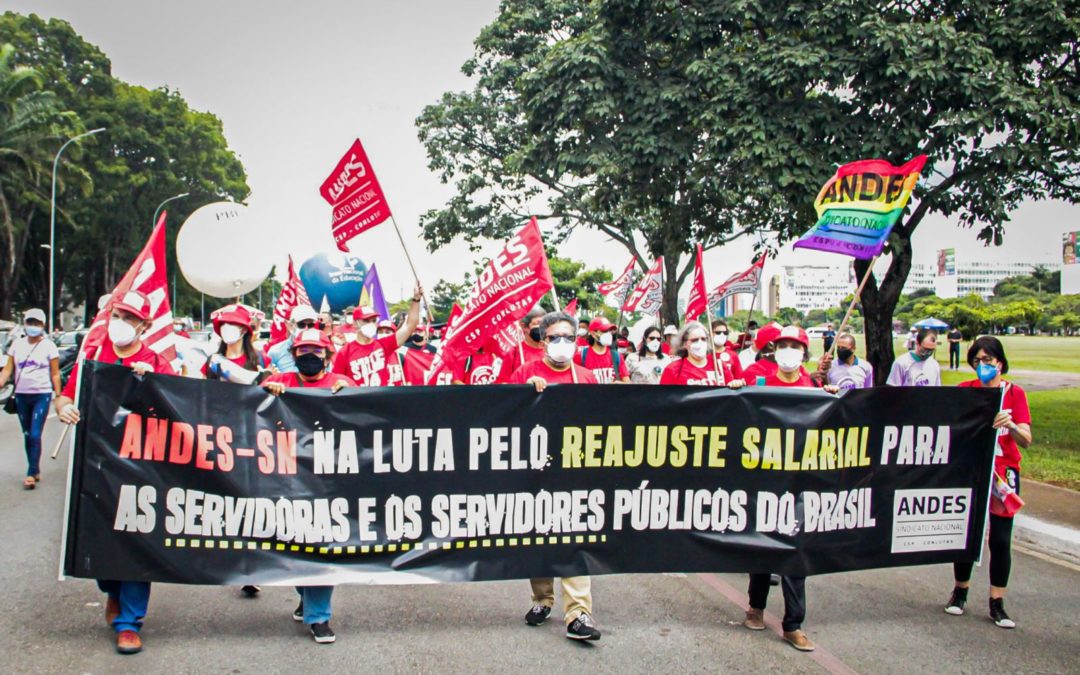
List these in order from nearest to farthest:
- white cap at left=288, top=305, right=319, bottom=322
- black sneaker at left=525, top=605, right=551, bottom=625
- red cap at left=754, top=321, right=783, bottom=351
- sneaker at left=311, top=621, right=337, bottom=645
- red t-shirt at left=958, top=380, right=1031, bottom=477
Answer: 1. sneaker at left=311, top=621, right=337, bottom=645
2. black sneaker at left=525, top=605, right=551, bottom=625
3. red t-shirt at left=958, top=380, right=1031, bottom=477
4. red cap at left=754, top=321, right=783, bottom=351
5. white cap at left=288, top=305, right=319, bottom=322

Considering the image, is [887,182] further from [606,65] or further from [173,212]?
[173,212]

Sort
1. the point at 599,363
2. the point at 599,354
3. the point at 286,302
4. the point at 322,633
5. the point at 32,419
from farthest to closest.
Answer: the point at 286,302
the point at 599,354
the point at 599,363
the point at 32,419
the point at 322,633

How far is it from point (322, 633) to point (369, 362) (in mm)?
3582

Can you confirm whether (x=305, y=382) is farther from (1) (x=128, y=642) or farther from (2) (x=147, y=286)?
(1) (x=128, y=642)

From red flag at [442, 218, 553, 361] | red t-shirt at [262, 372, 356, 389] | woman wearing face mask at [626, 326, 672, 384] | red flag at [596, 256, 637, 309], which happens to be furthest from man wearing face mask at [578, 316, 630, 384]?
red flag at [596, 256, 637, 309]

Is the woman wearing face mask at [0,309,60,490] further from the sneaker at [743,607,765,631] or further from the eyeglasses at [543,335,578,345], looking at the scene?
the sneaker at [743,607,765,631]

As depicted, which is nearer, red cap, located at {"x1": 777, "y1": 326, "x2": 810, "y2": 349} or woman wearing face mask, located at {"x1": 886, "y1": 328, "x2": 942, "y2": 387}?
red cap, located at {"x1": 777, "y1": 326, "x2": 810, "y2": 349}

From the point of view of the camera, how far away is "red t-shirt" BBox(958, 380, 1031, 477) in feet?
18.0

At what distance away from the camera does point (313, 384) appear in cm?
529

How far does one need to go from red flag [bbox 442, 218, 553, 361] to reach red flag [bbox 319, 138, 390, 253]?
2.02 metres

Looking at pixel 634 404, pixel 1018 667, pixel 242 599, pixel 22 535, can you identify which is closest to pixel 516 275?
pixel 634 404

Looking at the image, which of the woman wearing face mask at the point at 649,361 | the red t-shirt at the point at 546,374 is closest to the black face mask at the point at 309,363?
the red t-shirt at the point at 546,374

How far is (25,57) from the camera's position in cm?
4162

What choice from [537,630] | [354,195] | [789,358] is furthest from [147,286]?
[789,358]
